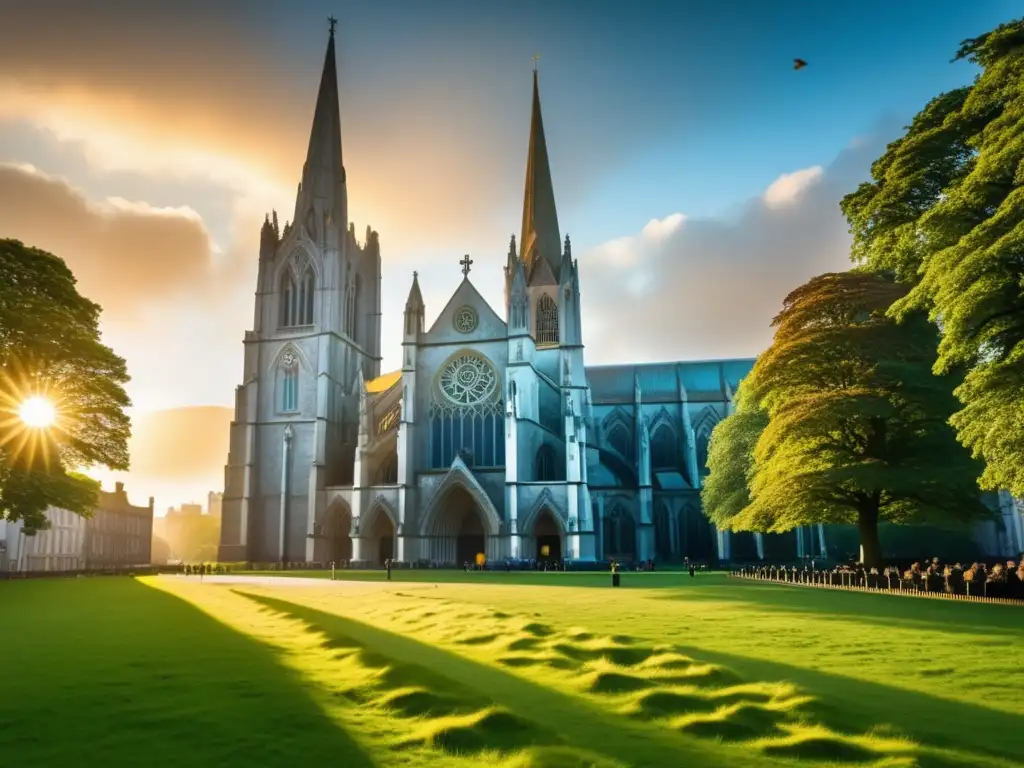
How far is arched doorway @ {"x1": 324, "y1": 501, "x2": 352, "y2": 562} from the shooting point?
58.9m

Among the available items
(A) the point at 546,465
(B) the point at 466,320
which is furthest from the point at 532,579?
(B) the point at 466,320

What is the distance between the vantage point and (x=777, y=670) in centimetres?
977

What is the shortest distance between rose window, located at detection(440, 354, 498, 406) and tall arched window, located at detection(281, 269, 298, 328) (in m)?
15.8

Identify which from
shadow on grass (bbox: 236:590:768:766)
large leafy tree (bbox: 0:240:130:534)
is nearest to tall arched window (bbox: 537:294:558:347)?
large leafy tree (bbox: 0:240:130:534)

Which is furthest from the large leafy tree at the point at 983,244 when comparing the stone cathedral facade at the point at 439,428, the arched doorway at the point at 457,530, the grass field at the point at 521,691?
the arched doorway at the point at 457,530

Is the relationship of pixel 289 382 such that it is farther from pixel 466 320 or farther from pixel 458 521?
pixel 458 521

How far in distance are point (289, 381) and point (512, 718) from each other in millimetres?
59526

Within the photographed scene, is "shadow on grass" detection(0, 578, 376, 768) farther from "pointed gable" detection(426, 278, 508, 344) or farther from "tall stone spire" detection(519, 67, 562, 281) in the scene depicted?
"tall stone spire" detection(519, 67, 562, 281)

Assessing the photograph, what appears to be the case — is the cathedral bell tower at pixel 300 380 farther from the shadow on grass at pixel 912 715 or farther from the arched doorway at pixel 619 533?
the shadow on grass at pixel 912 715

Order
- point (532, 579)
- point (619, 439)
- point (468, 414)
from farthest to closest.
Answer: point (619, 439) → point (468, 414) → point (532, 579)

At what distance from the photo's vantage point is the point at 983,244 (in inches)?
692

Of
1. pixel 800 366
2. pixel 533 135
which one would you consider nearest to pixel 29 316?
pixel 800 366

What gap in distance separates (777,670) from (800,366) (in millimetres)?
20363

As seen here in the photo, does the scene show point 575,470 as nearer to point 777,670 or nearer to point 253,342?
point 253,342
